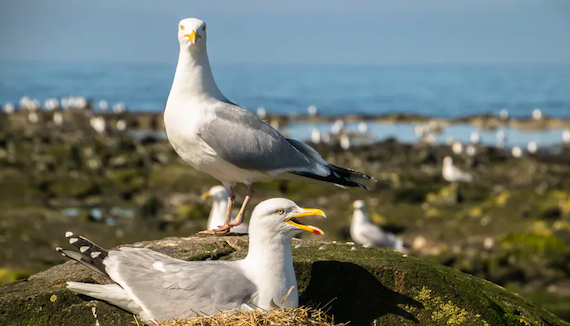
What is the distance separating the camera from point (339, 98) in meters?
70.6

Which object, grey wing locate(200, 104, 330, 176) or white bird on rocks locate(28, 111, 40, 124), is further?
white bird on rocks locate(28, 111, 40, 124)

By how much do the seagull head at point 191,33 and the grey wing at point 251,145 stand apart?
62cm

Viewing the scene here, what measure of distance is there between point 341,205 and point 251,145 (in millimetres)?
10226

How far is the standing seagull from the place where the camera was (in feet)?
A: 19.8

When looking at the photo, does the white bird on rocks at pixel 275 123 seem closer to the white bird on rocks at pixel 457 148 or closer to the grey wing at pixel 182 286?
the white bird on rocks at pixel 457 148

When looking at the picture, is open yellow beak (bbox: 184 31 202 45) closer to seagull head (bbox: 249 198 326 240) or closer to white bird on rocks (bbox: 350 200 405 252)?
seagull head (bbox: 249 198 326 240)

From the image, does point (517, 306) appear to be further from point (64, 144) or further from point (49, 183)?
point (64, 144)

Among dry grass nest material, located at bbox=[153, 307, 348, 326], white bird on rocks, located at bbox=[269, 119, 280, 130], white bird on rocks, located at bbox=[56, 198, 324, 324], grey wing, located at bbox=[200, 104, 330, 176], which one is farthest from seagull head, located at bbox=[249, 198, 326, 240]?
white bird on rocks, located at bbox=[269, 119, 280, 130]

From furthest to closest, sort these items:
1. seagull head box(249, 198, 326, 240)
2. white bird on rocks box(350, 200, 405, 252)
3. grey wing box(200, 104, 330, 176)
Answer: white bird on rocks box(350, 200, 405, 252) → grey wing box(200, 104, 330, 176) → seagull head box(249, 198, 326, 240)

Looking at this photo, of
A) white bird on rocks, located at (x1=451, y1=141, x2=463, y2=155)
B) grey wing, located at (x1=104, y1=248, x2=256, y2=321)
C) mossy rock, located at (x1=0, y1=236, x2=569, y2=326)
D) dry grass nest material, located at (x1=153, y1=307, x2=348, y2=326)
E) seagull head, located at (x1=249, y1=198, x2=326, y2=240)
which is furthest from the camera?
white bird on rocks, located at (x1=451, y1=141, x2=463, y2=155)

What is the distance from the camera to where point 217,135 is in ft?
19.7

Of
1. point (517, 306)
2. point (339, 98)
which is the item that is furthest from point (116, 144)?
point (339, 98)

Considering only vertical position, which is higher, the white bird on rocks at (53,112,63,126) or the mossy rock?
the mossy rock

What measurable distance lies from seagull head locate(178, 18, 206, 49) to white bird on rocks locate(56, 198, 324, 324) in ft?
6.64
